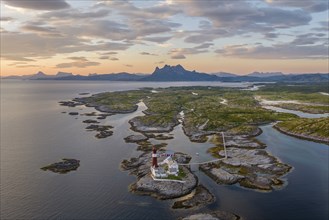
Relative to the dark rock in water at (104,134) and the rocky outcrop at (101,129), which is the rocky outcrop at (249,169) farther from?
the rocky outcrop at (101,129)

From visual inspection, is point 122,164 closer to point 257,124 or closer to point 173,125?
point 173,125

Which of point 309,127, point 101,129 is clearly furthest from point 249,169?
point 101,129

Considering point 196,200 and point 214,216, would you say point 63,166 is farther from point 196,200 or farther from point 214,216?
point 214,216

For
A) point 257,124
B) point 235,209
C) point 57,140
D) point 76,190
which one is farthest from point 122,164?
point 257,124

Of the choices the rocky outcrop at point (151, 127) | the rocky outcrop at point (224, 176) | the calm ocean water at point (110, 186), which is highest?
the rocky outcrop at point (151, 127)

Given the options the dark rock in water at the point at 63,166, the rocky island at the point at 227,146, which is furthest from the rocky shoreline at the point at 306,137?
the dark rock in water at the point at 63,166
